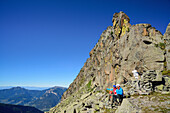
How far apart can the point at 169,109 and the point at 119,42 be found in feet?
158

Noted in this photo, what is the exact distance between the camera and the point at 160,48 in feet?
118

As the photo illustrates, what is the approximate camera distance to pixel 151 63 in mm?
36031

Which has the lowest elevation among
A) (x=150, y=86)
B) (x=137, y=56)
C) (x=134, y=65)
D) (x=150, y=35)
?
(x=150, y=86)

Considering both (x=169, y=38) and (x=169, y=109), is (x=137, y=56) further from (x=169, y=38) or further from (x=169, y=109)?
(x=169, y=109)

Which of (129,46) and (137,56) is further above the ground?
(129,46)

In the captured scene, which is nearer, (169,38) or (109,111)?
(109,111)

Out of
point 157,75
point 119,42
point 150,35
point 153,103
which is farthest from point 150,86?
A: point 119,42

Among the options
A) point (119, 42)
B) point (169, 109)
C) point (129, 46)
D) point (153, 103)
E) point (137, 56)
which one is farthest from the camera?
point (119, 42)

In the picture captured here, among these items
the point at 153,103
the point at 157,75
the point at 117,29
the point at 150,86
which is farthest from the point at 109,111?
the point at 117,29

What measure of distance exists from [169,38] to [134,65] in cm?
1554

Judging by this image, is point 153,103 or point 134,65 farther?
point 134,65

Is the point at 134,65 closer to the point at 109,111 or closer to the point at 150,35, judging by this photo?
the point at 150,35

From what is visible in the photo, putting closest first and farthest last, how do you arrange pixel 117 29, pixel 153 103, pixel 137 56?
pixel 153 103 → pixel 137 56 → pixel 117 29

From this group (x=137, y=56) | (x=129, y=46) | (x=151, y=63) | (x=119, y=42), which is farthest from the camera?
(x=119, y=42)
